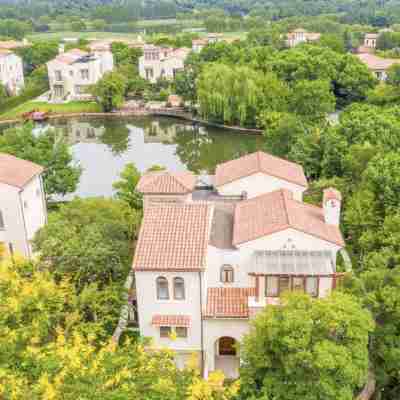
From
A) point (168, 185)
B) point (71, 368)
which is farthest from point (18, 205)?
point (71, 368)

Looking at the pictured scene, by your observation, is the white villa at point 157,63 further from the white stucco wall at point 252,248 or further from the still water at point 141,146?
the white stucco wall at point 252,248

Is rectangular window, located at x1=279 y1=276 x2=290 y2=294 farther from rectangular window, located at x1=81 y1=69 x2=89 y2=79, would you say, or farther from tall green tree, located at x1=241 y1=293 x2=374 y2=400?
rectangular window, located at x1=81 y1=69 x2=89 y2=79

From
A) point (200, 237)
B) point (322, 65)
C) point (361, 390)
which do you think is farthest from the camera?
point (322, 65)

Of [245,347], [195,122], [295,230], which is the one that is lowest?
[195,122]

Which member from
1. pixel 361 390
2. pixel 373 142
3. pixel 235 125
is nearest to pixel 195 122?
pixel 235 125

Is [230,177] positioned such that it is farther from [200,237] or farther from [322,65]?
[322,65]

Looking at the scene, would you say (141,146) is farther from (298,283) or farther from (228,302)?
(298,283)

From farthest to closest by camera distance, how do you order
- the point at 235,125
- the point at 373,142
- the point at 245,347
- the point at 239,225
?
the point at 235,125
the point at 373,142
the point at 239,225
the point at 245,347
